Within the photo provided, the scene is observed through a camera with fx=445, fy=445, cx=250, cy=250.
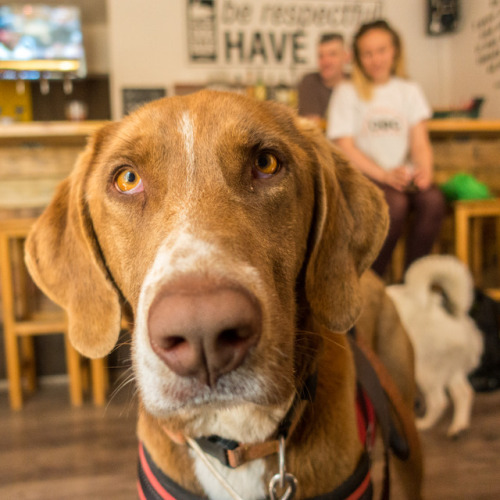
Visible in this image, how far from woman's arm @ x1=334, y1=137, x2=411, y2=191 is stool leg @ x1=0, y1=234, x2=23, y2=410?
2271 mm

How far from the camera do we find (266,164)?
1.06m

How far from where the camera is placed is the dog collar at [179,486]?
997mm

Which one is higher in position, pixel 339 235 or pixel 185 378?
pixel 339 235

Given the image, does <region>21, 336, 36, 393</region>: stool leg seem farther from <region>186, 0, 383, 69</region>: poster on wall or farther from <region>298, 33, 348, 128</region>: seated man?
<region>186, 0, 383, 69</region>: poster on wall

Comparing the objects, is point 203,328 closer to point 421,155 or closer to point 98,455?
point 98,455

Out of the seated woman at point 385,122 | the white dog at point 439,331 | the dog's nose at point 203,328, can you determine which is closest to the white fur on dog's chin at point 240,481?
the dog's nose at point 203,328

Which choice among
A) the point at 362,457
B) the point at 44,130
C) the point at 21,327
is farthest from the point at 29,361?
the point at 362,457

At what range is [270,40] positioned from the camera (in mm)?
6133

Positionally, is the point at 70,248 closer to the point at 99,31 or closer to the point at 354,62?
the point at 354,62

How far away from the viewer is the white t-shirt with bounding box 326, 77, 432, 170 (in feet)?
10.5

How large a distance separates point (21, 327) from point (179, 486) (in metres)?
2.18

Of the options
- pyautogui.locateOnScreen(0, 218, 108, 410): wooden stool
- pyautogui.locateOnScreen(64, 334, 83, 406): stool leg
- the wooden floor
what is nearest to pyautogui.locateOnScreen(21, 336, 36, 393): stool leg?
pyautogui.locateOnScreen(0, 218, 108, 410): wooden stool

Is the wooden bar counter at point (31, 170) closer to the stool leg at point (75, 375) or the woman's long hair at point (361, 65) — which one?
the stool leg at point (75, 375)

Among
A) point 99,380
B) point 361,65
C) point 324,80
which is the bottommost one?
point 99,380
